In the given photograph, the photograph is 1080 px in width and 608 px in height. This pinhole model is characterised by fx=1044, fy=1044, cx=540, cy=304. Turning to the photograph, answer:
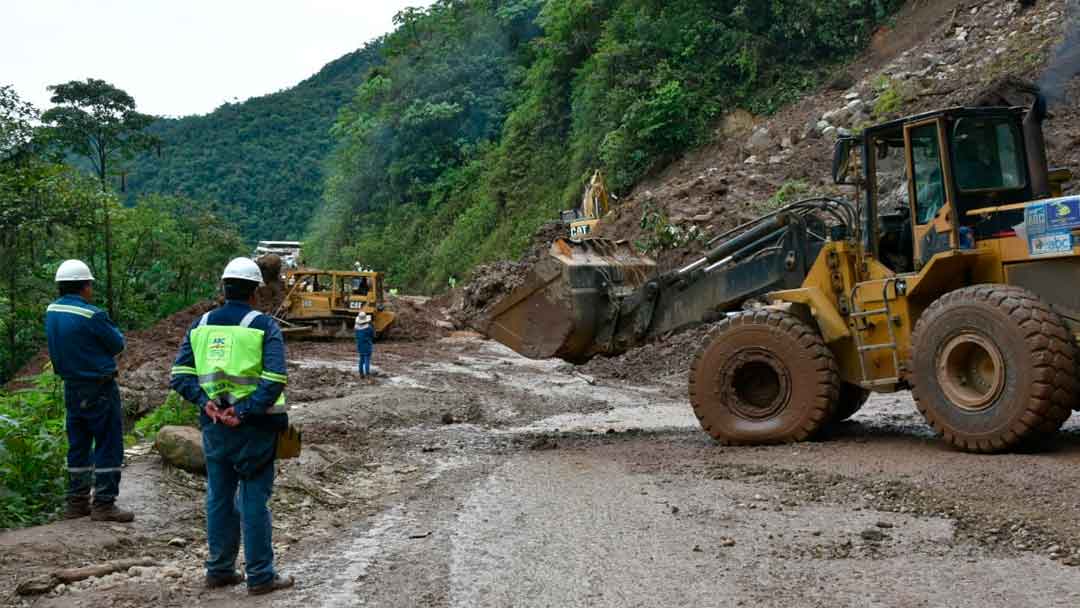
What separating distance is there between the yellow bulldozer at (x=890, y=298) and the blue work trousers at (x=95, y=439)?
537 centimetres

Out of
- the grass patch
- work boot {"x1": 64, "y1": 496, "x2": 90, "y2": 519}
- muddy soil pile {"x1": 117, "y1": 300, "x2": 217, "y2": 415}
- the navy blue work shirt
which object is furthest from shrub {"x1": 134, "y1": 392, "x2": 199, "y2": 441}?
the navy blue work shirt

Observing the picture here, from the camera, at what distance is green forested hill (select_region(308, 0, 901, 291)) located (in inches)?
1207

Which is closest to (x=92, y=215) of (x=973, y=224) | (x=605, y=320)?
(x=605, y=320)

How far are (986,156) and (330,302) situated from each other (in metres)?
23.7

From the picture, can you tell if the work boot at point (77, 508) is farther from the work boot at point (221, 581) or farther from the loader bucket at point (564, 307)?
the loader bucket at point (564, 307)

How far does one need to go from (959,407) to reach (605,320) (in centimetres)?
445

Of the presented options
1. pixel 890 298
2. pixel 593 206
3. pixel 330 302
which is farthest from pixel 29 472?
pixel 593 206

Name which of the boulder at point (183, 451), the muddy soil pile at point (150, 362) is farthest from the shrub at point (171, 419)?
the muddy soil pile at point (150, 362)

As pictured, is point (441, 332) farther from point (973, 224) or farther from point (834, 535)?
point (834, 535)

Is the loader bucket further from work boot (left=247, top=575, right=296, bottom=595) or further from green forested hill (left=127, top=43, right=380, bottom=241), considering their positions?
green forested hill (left=127, top=43, right=380, bottom=241)

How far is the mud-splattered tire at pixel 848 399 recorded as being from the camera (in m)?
10.6

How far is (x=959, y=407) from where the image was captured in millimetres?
8406

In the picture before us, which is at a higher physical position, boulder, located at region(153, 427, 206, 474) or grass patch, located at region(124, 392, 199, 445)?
grass patch, located at region(124, 392, 199, 445)

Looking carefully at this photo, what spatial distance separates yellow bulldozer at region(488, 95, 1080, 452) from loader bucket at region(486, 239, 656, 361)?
18mm
